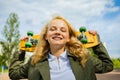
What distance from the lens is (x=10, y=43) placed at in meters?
30.8

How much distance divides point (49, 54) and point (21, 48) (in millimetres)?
845

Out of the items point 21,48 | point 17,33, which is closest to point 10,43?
point 17,33

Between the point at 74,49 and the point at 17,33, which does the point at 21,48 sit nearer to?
the point at 74,49

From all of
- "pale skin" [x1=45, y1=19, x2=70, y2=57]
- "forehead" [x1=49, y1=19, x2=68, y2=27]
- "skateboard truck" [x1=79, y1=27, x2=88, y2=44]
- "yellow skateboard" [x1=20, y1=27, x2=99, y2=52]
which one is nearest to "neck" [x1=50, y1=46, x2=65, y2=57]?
"pale skin" [x1=45, y1=19, x2=70, y2=57]

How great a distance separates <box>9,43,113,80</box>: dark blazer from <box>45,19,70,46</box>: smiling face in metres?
0.16

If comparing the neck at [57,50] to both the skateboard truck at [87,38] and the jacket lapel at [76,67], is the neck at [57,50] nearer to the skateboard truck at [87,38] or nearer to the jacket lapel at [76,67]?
the jacket lapel at [76,67]

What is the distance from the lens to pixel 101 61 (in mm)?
3289

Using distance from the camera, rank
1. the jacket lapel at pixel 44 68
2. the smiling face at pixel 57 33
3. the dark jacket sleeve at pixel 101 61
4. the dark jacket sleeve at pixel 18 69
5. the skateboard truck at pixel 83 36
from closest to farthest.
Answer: the jacket lapel at pixel 44 68 < the smiling face at pixel 57 33 < the dark jacket sleeve at pixel 101 61 < the dark jacket sleeve at pixel 18 69 < the skateboard truck at pixel 83 36

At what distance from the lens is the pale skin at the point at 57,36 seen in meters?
3.09

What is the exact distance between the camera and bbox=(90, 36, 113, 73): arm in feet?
10.5

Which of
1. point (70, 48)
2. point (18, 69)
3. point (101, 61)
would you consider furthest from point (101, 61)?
point (18, 69)

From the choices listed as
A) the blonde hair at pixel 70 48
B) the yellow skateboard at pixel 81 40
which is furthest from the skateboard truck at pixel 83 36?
the blonde hair at pixel 70 48

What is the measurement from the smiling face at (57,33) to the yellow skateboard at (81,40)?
1.92 ft

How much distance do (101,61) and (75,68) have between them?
0.40m
